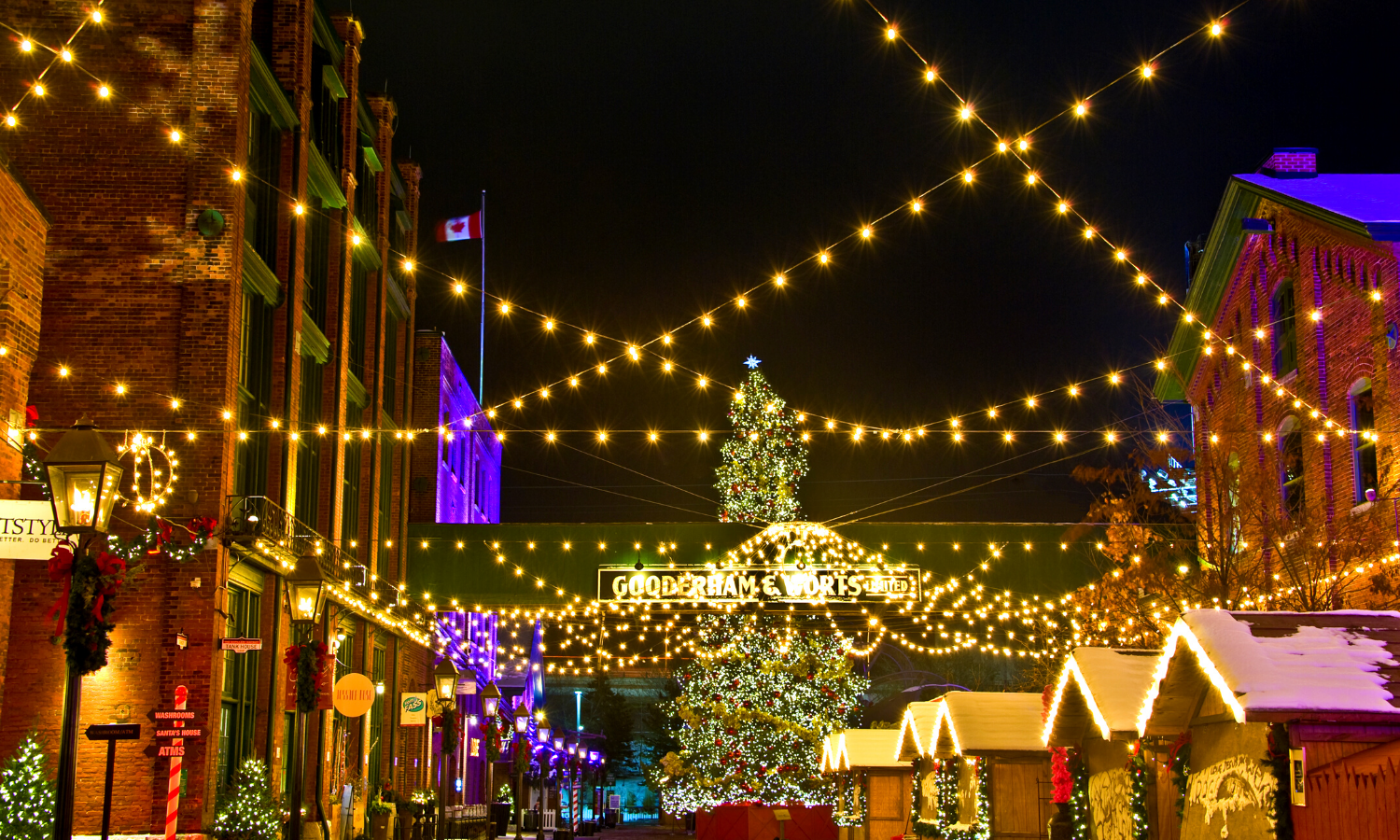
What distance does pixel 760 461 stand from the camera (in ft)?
131

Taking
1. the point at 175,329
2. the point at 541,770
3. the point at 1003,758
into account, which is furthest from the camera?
the point at 541,770

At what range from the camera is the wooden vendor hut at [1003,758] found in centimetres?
1608

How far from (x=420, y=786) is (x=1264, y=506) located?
2074 centimetres

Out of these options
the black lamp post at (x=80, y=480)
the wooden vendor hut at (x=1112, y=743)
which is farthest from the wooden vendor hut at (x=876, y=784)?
the black lamp post at (x=80, y=480)

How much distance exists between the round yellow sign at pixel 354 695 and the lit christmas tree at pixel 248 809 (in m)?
1.44

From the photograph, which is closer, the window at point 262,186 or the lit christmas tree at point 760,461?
the window at point 262,186

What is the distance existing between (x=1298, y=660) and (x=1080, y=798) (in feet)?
19.4

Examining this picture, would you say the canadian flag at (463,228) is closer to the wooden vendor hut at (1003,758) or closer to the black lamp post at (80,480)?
the wooden vendor hut at (1003,758)

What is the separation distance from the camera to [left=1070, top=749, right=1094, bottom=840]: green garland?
43.4ft

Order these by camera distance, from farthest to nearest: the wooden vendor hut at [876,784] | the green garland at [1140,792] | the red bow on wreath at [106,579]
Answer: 1. the wooden vendor hut at [876,784]
2. the green garland at [1140,792]
3. the red bow on wreath at [106,579]

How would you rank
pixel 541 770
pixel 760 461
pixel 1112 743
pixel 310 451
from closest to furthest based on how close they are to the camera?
pixel 1112 743 → pixel 310 451 → pixel 541 770 → pixel 760 461

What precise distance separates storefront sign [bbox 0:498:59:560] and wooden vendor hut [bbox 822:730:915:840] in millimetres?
15315

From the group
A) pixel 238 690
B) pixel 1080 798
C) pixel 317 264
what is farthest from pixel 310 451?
pixel 1080 798

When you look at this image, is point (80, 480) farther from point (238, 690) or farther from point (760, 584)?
point (760, 584)
